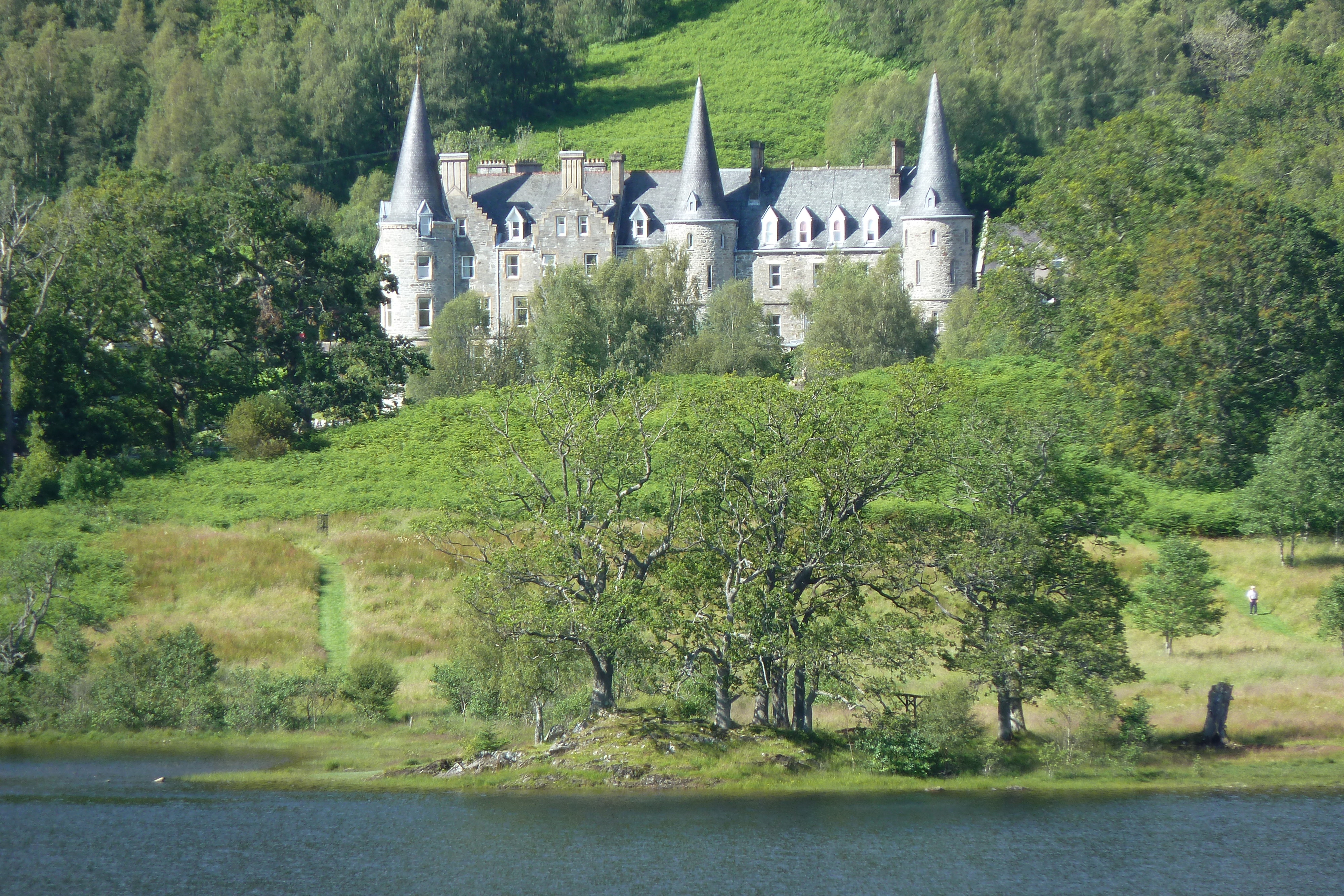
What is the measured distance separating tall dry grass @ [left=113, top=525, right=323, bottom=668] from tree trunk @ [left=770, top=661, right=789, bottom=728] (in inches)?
499

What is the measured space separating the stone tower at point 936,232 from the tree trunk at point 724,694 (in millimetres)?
57918

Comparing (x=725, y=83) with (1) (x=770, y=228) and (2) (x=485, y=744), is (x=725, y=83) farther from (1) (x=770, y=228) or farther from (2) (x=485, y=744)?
(2) (x=485, y=744)

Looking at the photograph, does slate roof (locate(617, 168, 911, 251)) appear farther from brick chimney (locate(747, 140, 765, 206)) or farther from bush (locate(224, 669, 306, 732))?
A: bush (locate(224, 669, 306, 732))

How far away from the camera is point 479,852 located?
28797mm

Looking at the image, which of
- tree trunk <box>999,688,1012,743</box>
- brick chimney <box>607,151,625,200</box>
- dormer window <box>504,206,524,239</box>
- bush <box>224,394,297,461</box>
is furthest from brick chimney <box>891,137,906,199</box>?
tree trunk <box>999,688,1012,743</box>

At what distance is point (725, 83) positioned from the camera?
13662 centimetres

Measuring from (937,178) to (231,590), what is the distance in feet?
180

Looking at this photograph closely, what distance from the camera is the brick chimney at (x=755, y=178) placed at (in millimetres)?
95688

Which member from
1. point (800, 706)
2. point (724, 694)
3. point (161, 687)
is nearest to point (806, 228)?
point (161, 687)

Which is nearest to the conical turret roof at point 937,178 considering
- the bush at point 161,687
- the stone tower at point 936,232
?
the stone tower at point 936,232

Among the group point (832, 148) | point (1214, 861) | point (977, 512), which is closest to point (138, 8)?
point (832, 148)

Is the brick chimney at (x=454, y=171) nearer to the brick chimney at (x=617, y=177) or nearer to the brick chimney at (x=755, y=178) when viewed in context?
the brick chimney at (x=617, y=177)

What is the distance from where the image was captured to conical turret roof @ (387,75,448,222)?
94312 millimetres

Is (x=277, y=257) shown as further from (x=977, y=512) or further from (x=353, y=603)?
(x=977, y=512)
